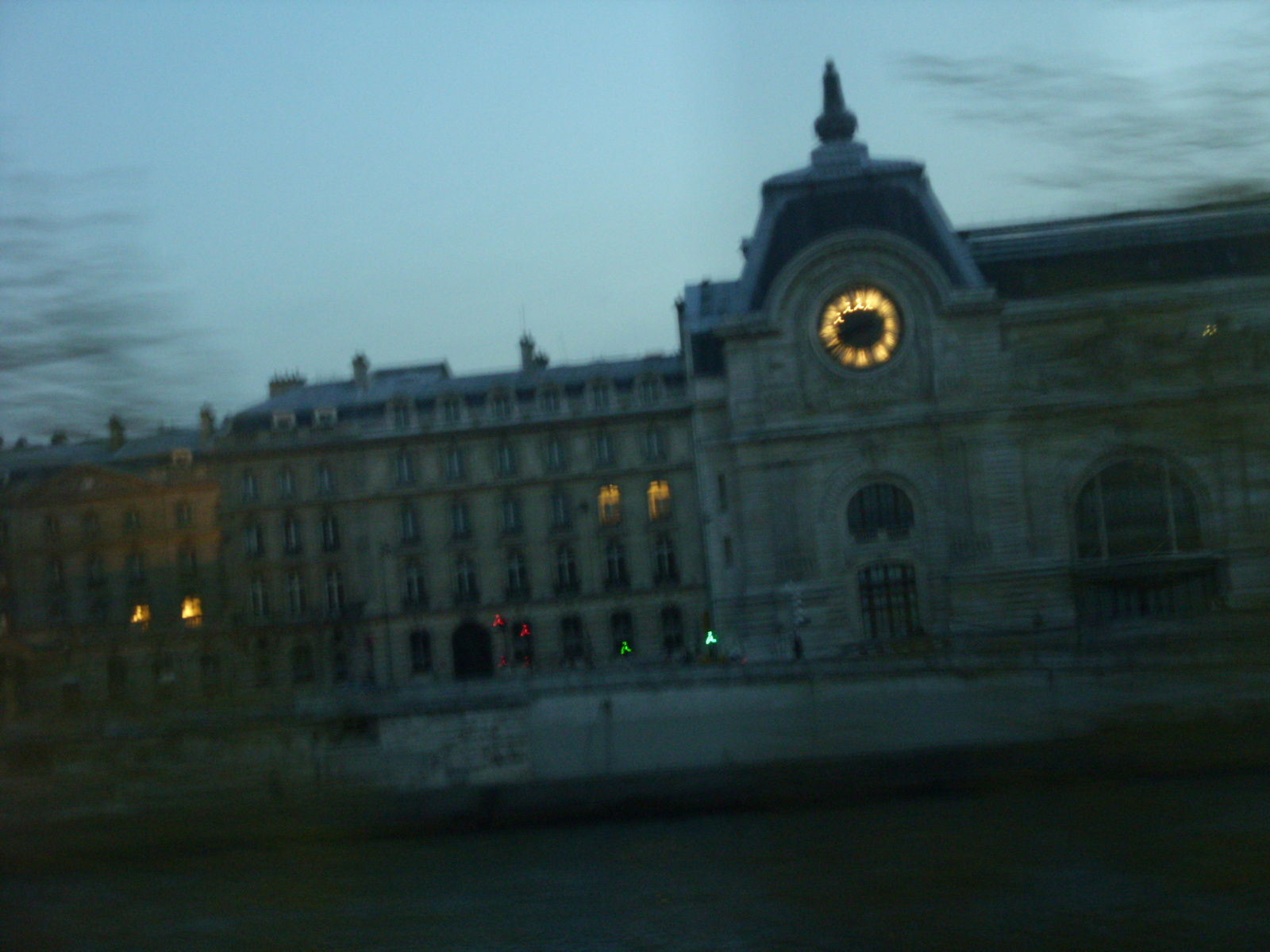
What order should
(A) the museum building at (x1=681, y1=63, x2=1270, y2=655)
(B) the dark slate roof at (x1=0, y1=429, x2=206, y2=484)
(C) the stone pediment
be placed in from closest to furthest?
(C) the stone pediment < (B) the dark slate roof at (x1=0, y1=429, x2=206, y2=484) < (A) the museum building at (x1=681, y1=63, x2=1270, y2=655)

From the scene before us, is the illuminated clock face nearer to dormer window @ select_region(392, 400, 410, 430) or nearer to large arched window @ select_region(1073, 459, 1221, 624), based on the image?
dormer window @ select_region(392, 400, 410, 430)

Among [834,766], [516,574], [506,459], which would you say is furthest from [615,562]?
[834,766]

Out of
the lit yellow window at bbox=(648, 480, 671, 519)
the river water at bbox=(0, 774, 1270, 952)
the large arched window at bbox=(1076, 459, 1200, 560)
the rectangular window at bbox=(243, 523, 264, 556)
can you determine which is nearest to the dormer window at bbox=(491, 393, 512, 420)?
the lit yellow window at bbox=(648, 480, 671, 519)

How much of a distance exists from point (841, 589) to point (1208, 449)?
110 feet

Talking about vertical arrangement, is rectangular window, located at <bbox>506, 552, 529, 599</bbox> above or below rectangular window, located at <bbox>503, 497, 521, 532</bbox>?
below

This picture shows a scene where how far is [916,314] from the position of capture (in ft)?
115

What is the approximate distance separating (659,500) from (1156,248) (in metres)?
37.1

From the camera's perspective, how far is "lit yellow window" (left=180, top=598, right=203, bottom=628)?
370cm

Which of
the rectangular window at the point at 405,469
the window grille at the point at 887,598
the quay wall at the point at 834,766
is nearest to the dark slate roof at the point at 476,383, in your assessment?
the rectangular window at the point at 405,469

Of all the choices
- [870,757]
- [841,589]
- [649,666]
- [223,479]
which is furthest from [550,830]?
[841,589]

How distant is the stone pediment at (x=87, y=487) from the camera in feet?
11.5

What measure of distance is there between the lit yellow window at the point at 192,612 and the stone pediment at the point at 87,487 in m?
0.34

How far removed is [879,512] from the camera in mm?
35781

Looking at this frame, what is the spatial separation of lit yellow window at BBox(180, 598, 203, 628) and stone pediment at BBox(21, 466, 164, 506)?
34cm
